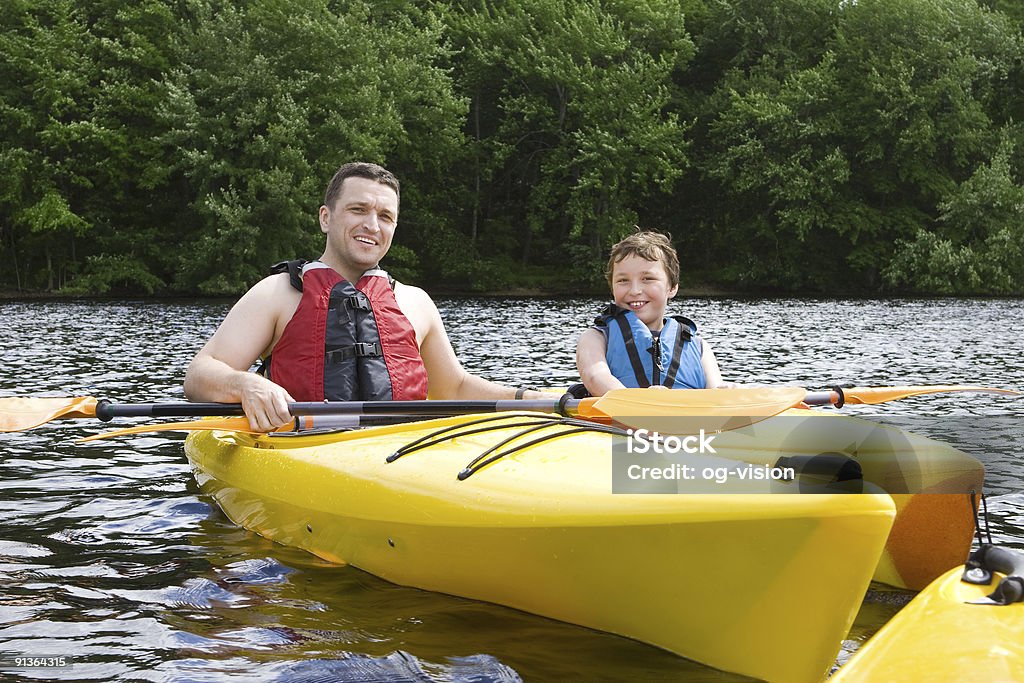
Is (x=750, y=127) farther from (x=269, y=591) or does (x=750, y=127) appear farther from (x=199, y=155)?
(x=269, y=591)

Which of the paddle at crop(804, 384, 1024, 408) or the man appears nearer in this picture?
the man

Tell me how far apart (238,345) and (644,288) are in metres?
1.64

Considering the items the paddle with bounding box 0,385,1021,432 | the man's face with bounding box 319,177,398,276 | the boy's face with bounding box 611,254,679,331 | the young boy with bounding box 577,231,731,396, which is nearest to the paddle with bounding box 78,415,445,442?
the paddle with bounding box 0,385,1021,432

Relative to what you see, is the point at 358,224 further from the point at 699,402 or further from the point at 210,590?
the point at 699,402

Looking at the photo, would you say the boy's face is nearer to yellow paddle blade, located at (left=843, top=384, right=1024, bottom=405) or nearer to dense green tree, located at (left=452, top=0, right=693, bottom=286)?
yellow paddle blade, located at (left=843, top=384, right=1024, bottom=405)

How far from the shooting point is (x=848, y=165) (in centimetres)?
2919

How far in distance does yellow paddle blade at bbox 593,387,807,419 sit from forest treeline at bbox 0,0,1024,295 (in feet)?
69.5

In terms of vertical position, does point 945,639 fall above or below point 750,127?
below

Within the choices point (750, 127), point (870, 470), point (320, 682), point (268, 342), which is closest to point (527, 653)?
point (320, 682)

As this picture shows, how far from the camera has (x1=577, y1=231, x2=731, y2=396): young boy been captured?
13.9ft

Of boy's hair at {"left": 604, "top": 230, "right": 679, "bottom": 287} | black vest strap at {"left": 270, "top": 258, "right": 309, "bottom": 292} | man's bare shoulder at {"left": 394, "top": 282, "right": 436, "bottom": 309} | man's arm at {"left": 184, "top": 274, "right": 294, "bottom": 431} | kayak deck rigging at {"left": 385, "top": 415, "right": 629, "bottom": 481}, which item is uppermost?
boy's hair at {"left": 604, "top": 230, "right": 679, "bottom": 287}

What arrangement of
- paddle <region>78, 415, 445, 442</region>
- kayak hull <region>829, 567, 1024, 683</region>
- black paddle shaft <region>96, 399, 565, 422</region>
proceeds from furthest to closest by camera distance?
paddle <region>78, 415, 445, 442</region> < black paddle shaft <region>96, 399, 565, 422</region> < kayak hull <region>829, 567, 1024, 683</region>

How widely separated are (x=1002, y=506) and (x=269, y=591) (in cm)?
309

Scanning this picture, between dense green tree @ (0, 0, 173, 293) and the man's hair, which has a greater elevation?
dense green tree @ (0, 0, 173, 293)
